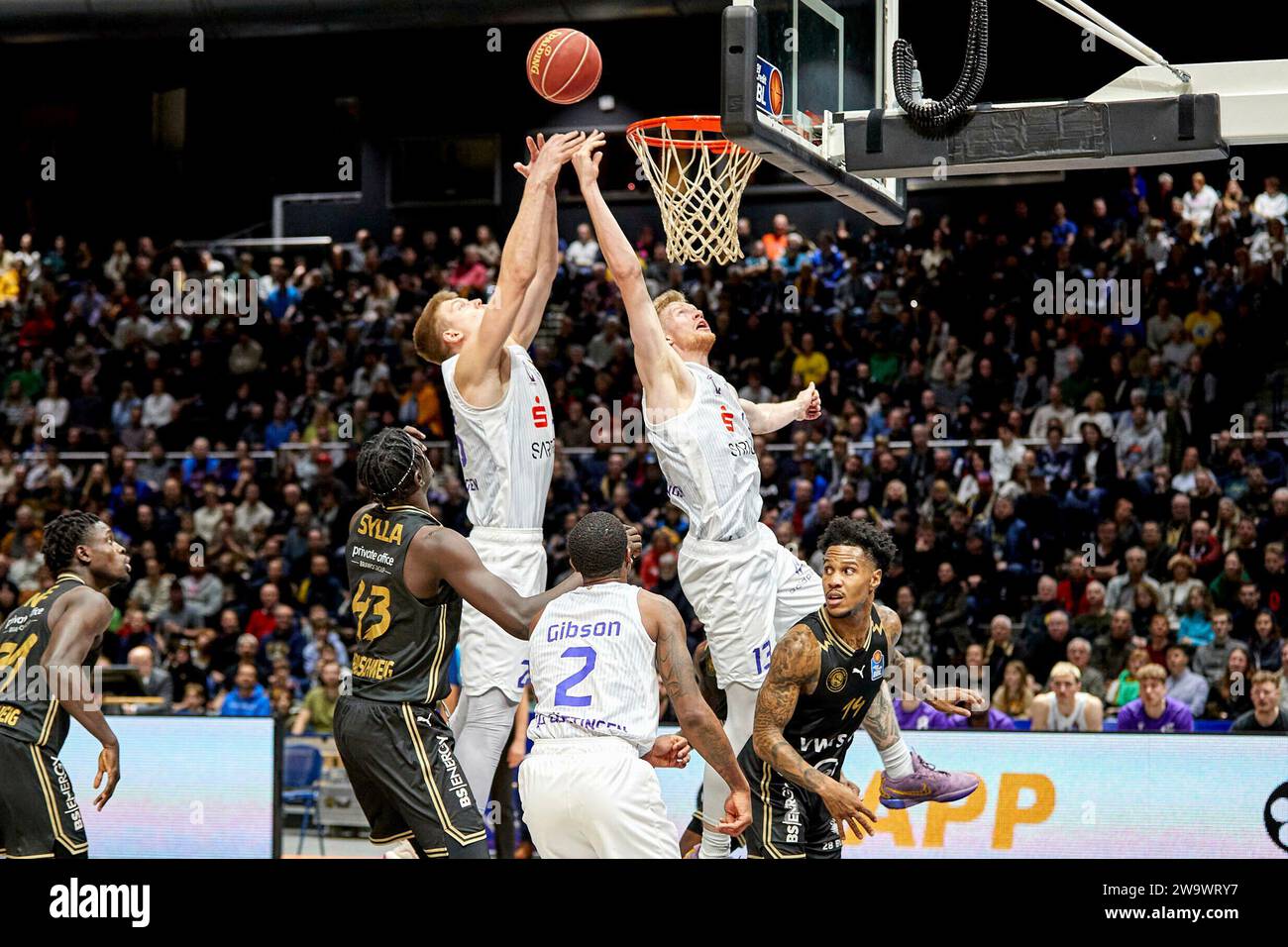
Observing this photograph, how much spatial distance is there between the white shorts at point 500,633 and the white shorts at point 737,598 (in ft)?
2.14

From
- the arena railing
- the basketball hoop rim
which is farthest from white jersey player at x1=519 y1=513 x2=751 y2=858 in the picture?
the arena railing

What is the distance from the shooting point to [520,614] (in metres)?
5.72

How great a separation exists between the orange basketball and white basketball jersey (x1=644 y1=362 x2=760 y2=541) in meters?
1.49

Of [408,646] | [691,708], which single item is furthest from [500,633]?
[691,708]

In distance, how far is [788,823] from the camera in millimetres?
5797

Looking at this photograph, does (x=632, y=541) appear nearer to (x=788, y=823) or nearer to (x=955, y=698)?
(x=788, y=823)

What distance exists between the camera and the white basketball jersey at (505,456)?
6.52 m

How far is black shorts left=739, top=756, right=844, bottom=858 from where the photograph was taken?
5.79m

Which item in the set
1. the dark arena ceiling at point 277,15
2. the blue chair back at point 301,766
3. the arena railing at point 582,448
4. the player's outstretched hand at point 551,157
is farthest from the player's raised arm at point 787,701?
the dark arena ceiling at point 277,15

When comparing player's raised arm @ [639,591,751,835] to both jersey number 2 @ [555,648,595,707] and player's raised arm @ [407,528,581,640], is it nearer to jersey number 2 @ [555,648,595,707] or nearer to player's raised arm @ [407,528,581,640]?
jersey number 2 @ [555,648,595,707]

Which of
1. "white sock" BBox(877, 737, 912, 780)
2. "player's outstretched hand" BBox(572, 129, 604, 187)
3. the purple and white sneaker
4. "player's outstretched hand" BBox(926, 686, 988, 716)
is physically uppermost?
"player's outstretched hand" BBox(572, 129, 604, 187)

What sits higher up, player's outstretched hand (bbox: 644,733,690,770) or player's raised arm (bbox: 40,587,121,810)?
player's raised arm (bbox: 40,587,121,810)
